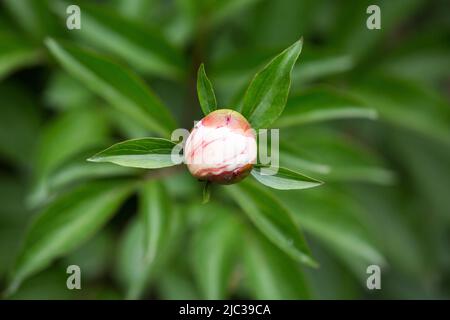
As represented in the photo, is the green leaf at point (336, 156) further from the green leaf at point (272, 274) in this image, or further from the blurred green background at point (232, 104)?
the green leaf at point (272, 274)

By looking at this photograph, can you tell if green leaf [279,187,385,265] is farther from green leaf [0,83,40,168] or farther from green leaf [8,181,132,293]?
green leaf [0,83,40,168]

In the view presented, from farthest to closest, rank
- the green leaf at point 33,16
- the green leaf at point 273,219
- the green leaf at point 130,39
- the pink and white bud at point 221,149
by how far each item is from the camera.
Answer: the green leaf at point 33,16
the green leaf at point 130,39
the green leaf at point 273,219
the pink and white bud at point 221,149

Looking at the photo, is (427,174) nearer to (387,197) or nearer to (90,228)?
(387,197)

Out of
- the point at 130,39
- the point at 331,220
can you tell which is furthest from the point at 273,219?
the point at 130,39

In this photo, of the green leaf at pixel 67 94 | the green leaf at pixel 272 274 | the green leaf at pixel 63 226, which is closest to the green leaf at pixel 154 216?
the green leaf at pixel 63 226

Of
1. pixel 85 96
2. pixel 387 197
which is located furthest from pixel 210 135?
pixel 387 197

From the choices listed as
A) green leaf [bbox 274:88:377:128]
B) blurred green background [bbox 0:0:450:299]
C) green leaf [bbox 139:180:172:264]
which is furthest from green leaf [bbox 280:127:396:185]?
green leaf [bbox 139:180:172:264]
